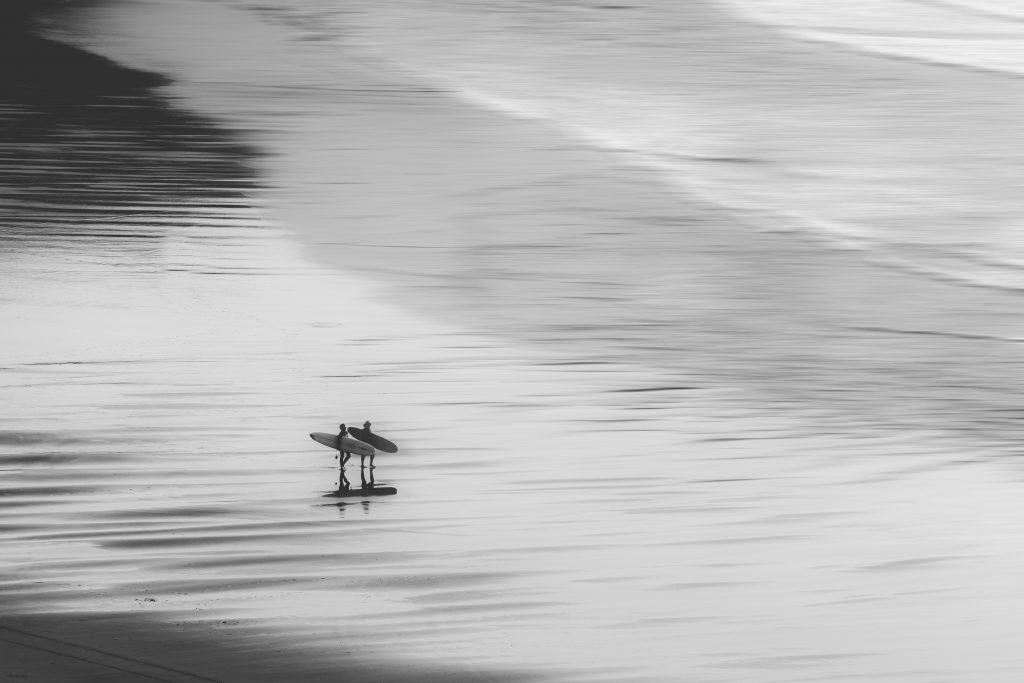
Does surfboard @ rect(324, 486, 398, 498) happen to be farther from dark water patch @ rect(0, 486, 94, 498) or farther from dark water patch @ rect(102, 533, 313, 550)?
dark water patch @ rect(0, 486, 94, 498)

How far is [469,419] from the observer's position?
17.6 ft

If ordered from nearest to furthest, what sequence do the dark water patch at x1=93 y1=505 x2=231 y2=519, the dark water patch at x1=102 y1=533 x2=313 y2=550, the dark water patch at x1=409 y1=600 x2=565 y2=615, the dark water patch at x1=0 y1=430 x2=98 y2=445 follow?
the dark water patch at x1=409 y1=600 x2=565 y2=615 < the dark water patch at x1=102 y1=533 x2=313 y2=550 < the dark water patch at x1=93 y1=505 x2=231 y2=519 < the dark water patch at x1=0 y1=430 x2=98 y2=445

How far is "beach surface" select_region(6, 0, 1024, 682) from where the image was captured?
3.90 m

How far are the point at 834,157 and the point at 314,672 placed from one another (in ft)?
18.8

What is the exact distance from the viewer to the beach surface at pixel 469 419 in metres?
3.90

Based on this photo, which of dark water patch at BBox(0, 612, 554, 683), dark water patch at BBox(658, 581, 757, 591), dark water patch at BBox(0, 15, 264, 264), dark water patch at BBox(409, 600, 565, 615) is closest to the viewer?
dark water patch at BBox(0, 612, 554, 683)

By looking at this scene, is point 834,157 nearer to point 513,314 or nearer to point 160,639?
point 513,314

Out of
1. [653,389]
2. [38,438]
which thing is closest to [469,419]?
[653,389]

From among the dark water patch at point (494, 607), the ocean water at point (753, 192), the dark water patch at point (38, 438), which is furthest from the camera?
the ocean water at point (753, 192)

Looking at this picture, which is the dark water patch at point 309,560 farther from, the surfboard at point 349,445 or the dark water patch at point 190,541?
the surfboard at point 349,445

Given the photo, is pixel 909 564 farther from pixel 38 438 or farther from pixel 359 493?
pixel 38 438

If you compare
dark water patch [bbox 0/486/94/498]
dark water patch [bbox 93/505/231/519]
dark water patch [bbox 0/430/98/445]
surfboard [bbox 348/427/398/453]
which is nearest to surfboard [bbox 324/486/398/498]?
surfboard [bbox 348/427/398/453]

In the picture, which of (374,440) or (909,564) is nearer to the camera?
(909,564)

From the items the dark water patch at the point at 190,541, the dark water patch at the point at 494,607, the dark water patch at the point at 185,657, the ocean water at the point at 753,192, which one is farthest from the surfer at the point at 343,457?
the ocean water at the point at 753,192
